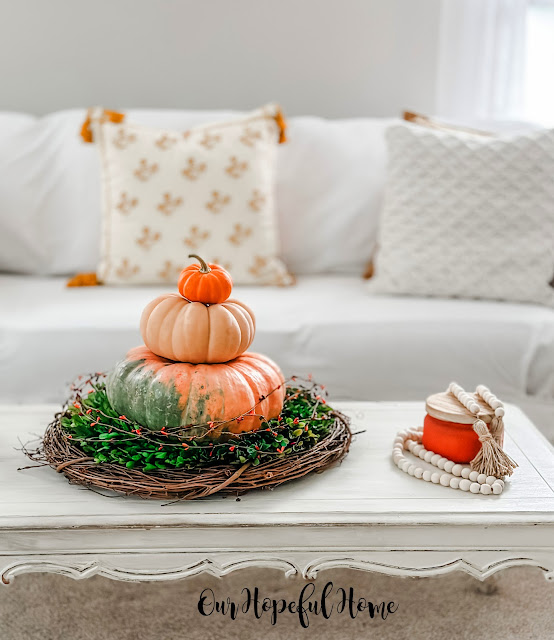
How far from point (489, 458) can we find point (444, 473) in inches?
2.6

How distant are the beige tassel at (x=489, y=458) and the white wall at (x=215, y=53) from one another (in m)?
1.85

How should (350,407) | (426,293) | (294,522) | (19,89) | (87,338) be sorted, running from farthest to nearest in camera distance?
(19,89) → (426,293) → (87,338) → (350,407) → (294,522)

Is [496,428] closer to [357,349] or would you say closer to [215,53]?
[357,349]

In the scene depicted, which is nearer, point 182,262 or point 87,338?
point 87,338

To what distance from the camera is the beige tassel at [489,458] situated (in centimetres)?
96

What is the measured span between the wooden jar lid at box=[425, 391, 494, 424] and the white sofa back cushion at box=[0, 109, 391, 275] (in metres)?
1.13

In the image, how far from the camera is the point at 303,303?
1.80 meters

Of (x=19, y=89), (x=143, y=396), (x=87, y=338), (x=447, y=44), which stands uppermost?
(x=447, y=44)

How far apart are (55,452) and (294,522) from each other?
1.19 ft

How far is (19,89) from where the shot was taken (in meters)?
2.49

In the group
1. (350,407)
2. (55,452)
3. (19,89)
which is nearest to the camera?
(55,452)

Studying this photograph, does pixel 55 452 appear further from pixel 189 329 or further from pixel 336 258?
pixel 336 258

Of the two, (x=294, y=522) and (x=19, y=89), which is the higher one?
(x=19, y=89)

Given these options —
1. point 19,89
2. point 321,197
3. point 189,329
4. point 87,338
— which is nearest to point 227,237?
point 321,197
